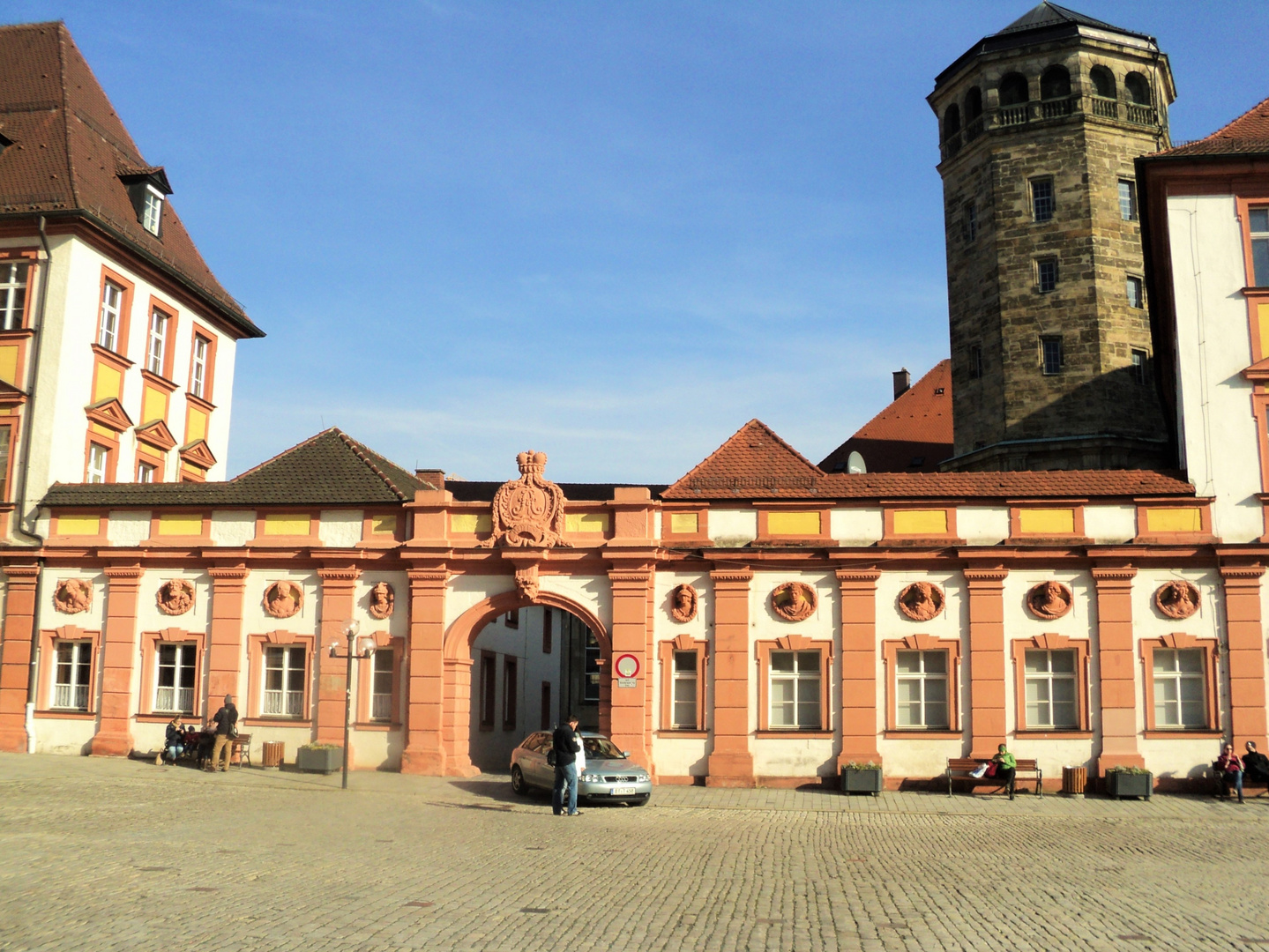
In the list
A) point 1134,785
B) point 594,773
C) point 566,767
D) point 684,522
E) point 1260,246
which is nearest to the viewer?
point 566,767

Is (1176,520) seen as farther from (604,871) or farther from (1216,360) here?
(604,871)

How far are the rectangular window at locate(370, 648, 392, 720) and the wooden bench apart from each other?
12005 mm

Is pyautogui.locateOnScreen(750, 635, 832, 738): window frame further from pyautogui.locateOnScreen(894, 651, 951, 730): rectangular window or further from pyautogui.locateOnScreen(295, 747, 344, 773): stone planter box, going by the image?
pyautogui.locateOnScreen(295, 747, 344, 773): stone planter box

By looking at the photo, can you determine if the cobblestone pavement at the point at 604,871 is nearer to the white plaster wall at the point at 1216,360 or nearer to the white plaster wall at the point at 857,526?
the white plaster wall at the point at 857,526

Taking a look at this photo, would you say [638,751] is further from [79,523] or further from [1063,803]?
A: [79,523]

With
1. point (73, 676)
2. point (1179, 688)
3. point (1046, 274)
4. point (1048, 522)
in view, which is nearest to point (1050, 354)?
point (1046, 274)

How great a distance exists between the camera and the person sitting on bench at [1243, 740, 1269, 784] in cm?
2558

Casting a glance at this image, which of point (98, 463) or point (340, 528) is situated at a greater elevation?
point (98, 463)

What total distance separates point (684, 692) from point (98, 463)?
54.1 ft

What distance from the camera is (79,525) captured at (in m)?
30.5

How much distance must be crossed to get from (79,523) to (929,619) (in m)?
19.5

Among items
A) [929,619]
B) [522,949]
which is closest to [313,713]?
[929,619]

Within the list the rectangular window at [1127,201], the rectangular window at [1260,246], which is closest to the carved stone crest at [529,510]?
the rectangular window at [1260,246]

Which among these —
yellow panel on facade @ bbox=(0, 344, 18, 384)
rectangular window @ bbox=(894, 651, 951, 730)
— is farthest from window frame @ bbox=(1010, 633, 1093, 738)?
yellow panel on facade @ bbox=(0, 344, 18, 384)
